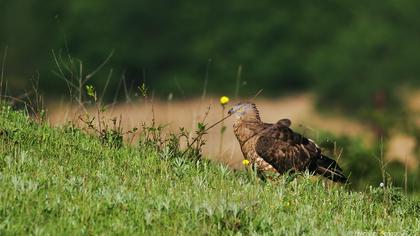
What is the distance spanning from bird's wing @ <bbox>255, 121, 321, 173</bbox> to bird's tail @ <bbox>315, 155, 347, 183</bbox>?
0.11 metres

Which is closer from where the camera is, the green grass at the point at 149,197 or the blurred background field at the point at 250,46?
the green grass at the point at 149,197

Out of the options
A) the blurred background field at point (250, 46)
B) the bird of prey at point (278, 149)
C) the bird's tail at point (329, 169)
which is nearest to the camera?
the bird's tail at point (329, 169)

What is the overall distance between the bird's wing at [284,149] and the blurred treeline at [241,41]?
4735 centimetres

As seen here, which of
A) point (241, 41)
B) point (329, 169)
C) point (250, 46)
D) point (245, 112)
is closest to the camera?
point (329, 169)

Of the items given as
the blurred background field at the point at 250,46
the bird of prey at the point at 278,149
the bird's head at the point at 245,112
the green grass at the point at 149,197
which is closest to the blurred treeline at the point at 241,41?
the blurred background field at the point at 250,46

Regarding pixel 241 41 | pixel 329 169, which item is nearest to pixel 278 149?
pixel 329 169

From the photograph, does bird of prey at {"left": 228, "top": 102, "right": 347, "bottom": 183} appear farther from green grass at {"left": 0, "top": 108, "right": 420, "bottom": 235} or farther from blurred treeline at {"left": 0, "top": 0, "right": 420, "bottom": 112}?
blurred treeline at {"left": 0, "top": 0, "right": 420, "bottom": 112}

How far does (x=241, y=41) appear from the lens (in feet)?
215

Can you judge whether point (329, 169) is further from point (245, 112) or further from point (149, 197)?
point (149, 197)

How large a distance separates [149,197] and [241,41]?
188ft

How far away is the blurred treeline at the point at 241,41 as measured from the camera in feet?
203

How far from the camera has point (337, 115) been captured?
6166 cm

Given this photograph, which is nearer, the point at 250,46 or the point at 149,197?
the point at 149,197

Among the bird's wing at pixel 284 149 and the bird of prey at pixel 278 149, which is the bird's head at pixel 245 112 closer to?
the bird of prey at pixel 278 149
